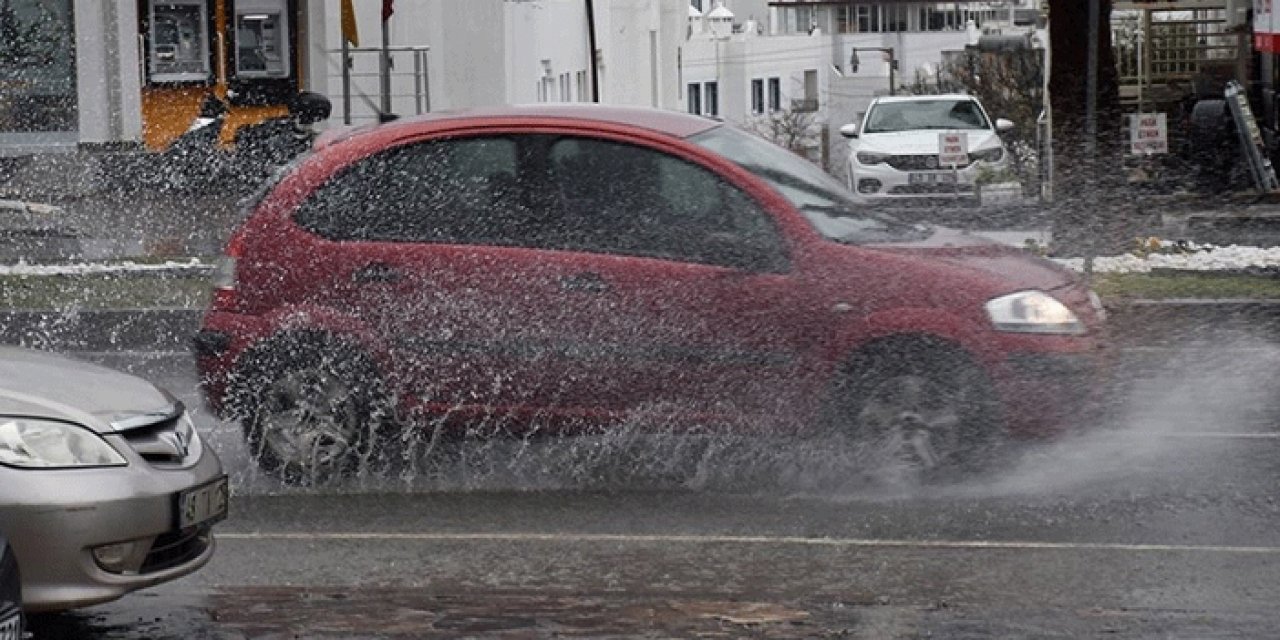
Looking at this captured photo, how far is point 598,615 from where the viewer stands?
7.29 meters

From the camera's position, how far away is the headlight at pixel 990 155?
30500mm

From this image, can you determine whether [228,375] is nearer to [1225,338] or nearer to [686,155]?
[686,155]

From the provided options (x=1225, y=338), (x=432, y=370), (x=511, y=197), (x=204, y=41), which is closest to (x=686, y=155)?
(x=511, y=197)

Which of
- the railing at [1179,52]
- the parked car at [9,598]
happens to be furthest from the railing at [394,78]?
the parked car at [9,598]

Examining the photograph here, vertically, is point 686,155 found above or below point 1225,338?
above

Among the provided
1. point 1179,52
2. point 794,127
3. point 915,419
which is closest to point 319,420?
point 915,419

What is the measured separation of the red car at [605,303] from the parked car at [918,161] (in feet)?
65.3

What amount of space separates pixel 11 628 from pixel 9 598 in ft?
0.24

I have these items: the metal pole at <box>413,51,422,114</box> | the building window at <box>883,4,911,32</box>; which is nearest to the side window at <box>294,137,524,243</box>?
the metal pole at <box>413,51,422,114</box>

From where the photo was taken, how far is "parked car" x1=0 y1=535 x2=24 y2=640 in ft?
18.3

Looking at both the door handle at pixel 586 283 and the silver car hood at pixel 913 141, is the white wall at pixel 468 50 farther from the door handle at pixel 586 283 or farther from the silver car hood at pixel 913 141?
the door handle at pixel 586 283

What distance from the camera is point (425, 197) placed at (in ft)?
32.5

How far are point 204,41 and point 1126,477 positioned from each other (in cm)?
2211

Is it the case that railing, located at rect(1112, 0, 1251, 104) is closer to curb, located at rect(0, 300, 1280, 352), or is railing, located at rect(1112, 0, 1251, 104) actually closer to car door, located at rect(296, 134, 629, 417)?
curb, located at rect(0, 300, 1280, 352)
